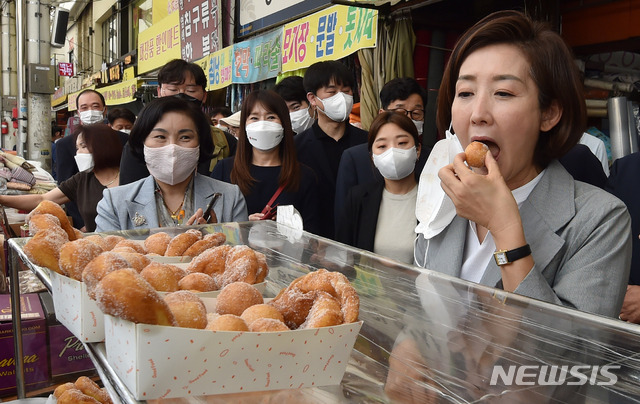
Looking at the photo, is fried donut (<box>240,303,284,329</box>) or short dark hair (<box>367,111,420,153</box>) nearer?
fried donut (<box>240,303,284,329</box>)

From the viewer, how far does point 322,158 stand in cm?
435

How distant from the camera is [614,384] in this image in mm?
884

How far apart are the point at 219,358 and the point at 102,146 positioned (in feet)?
11.8

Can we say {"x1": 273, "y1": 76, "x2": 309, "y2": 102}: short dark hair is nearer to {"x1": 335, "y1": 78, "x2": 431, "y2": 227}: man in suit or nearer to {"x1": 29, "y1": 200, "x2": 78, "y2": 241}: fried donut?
{"x1": 335, "y1": 78, "x2": 431, "y2": 227}: man in suit

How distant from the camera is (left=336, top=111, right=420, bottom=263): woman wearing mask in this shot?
3.22 metres

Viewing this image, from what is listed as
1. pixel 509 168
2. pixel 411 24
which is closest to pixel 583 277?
pixel 509 168

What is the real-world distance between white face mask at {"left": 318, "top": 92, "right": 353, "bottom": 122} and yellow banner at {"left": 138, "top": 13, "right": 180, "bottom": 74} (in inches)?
309

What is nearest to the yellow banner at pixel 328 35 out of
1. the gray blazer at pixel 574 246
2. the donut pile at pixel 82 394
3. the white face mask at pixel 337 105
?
the white face mask at pixel 337 105

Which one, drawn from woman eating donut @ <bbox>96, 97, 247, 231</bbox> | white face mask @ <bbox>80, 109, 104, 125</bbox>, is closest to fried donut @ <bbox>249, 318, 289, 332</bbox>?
woman eating donut @ <bbox>96, 97, 247, 231</bbox>

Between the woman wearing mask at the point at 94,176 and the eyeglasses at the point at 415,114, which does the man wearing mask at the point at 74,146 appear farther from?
the eyeglasses at the point at 415,114

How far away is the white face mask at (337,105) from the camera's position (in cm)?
434

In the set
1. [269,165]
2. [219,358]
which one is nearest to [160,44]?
[269,165]

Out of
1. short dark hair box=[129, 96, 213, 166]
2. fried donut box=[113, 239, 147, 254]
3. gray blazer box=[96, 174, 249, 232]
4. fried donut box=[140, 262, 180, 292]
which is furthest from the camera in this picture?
short dark hair box=[129, 96, 213, 166]

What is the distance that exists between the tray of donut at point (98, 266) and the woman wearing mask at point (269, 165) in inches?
81.8
